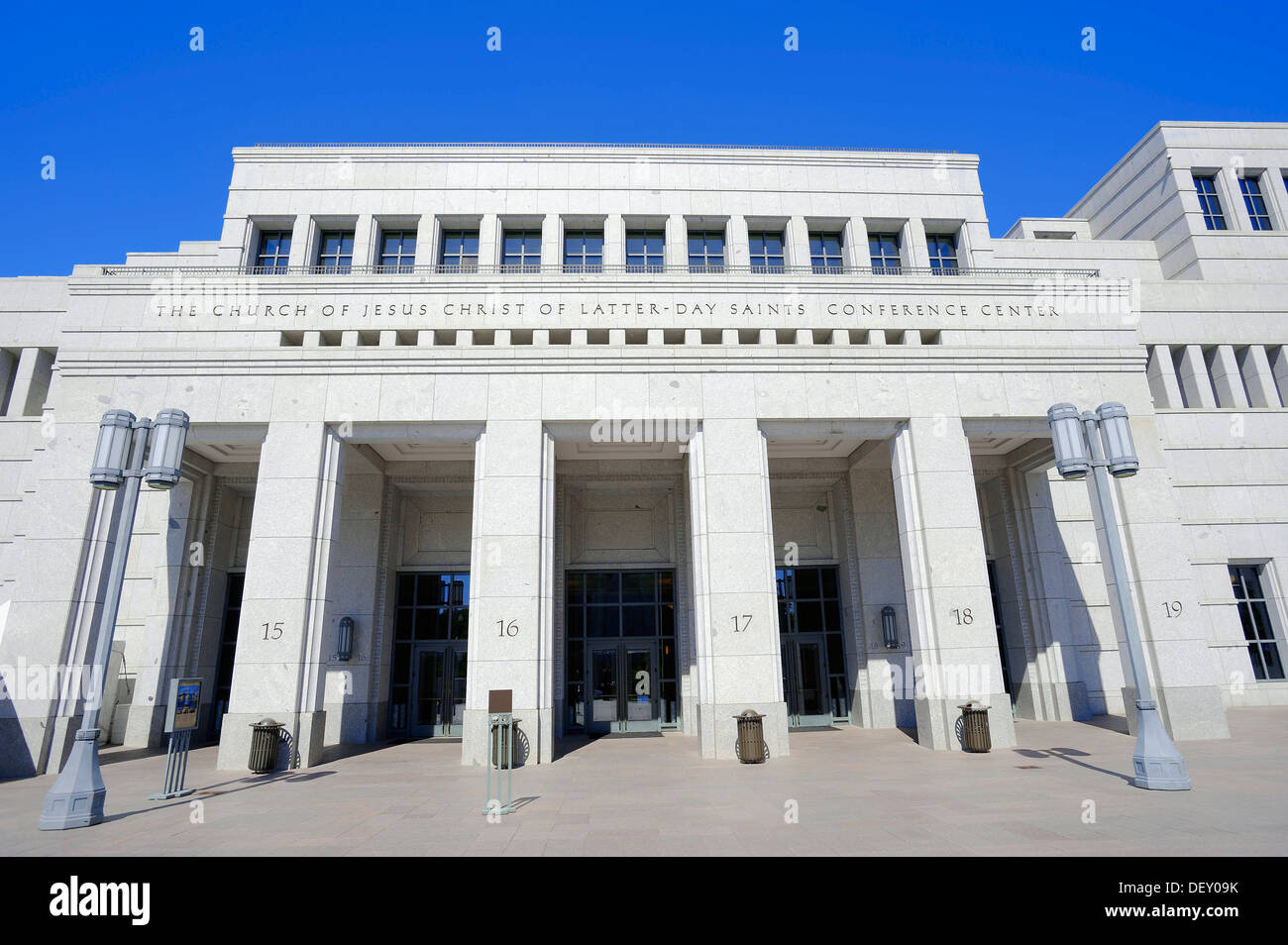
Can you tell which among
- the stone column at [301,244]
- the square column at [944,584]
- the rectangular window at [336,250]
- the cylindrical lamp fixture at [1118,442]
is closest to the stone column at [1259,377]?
the square column at [944,584]

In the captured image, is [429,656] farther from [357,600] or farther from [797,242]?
[797,242]

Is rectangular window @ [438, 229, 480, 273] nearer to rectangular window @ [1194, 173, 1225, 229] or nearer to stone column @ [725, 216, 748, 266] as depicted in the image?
stone column @ [725, 216, 748, 266]

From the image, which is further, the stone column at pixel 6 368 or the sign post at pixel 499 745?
the stone column at pixel 6 368

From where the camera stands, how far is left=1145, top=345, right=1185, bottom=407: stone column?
24.7m

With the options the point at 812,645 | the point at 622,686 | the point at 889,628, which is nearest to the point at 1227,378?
the point at 889,628

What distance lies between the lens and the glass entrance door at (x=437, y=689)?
20.2 meters

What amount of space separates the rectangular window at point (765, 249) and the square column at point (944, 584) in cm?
844

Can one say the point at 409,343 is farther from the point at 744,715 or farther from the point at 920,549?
the point at 920,549

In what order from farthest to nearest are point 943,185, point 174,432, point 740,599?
point 943,185 < point 740,599 < point 174,432

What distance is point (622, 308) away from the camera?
1891 centimetres

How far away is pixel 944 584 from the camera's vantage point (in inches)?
634

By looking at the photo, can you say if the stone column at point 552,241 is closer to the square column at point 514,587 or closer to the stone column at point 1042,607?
the square column at point 514,587
